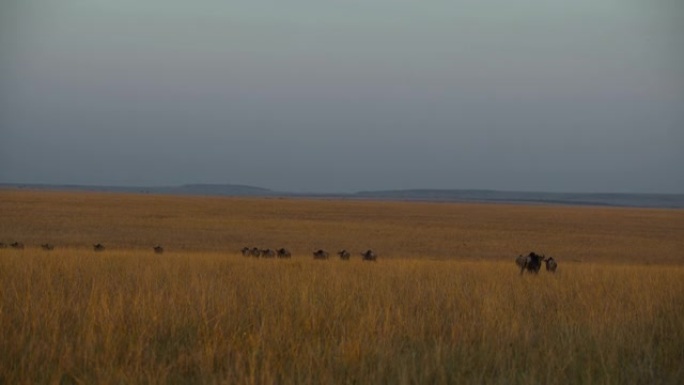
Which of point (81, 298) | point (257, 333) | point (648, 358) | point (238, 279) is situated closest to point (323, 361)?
point (257, 333)

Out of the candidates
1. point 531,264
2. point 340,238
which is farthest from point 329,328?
point 340,238

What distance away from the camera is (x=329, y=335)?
6.72 m

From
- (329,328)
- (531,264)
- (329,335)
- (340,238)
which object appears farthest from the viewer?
(340,238)

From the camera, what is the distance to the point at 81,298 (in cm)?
845

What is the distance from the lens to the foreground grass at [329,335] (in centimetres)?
545

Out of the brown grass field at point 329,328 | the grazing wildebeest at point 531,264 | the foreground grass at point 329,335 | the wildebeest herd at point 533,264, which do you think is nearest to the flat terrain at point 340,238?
the wildebeest herd at point 533,264

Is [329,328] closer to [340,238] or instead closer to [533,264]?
[533,264]

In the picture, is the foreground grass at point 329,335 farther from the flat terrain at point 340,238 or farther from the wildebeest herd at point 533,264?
the flat terrain at point 340,238

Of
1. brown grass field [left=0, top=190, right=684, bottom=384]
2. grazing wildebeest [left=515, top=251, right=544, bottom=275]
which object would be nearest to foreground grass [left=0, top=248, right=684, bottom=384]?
brown grass field [left=0, top=190, right=684, bottom=384]

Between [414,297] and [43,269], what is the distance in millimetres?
5638

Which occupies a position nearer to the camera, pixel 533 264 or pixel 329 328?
pixel 329 328

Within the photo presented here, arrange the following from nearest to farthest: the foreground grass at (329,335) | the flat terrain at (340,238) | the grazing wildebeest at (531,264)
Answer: the foreground grass at (329,335) < the grazing wildebeest at (531,264) < the flat terrain at (340,238)

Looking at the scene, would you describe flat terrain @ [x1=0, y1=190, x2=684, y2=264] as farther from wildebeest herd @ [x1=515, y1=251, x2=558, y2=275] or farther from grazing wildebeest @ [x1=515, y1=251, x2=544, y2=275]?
grazing wildebeest @ [x1=515, y1=251, x2=544, y2=275]

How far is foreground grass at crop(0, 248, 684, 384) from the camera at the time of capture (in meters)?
5.45
